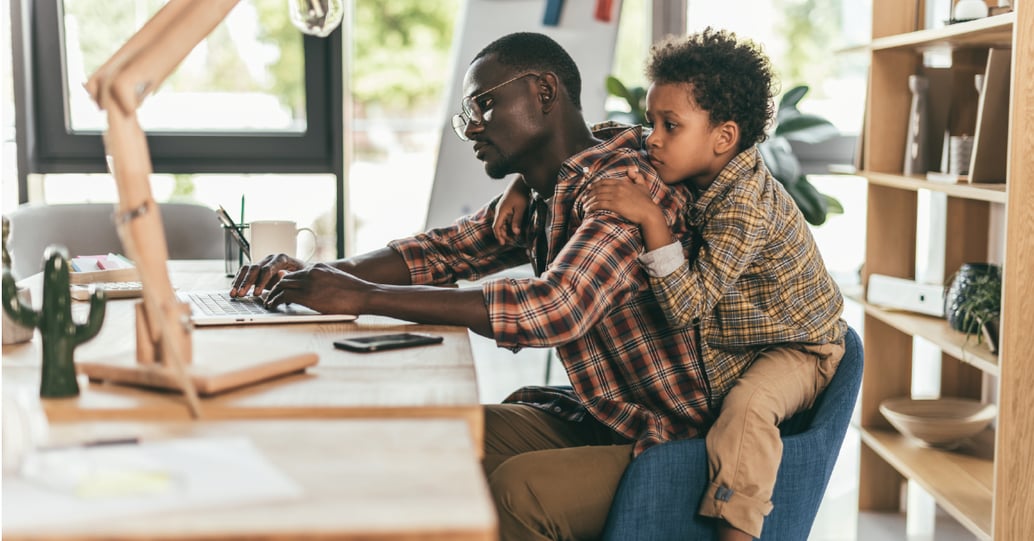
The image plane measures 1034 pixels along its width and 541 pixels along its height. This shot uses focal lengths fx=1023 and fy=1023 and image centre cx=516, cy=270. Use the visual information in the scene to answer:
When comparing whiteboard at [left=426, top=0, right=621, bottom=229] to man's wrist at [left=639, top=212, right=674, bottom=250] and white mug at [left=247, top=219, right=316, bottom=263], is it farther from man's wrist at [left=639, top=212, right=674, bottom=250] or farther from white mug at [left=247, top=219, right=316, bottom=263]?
man's wrist at [left=639, top=212, right=674, bottom=250]

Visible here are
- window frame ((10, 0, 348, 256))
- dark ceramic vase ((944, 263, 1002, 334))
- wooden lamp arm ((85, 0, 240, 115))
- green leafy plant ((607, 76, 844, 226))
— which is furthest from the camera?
window frame ((10, 0, 348, 256))

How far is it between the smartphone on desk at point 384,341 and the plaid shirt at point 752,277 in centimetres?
42

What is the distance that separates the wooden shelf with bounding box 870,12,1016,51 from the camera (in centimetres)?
205

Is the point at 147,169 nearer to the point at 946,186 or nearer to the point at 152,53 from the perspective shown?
the point at 152,53

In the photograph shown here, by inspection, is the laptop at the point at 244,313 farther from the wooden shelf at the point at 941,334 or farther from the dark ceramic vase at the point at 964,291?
the dark ceramic vase at the point at 964,291

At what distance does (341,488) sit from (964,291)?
6.59 ft

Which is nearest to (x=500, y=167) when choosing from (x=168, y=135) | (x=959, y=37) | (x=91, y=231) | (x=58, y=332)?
(x=58, y=332)

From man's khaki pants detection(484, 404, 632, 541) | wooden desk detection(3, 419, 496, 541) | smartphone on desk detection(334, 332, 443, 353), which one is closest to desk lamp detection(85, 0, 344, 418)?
wooden desk detection(3, 419, 496, 541)

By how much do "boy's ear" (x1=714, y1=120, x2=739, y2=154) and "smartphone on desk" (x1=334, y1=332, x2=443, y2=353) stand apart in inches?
24.9

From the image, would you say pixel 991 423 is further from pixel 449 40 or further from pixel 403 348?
pixel 449 40

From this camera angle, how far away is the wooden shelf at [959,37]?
6.73ft

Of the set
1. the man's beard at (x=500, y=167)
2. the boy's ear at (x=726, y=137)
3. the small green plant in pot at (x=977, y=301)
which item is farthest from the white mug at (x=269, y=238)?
the small green plant in pot at (x=977, y=301)

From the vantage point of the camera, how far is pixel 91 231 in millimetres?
2750

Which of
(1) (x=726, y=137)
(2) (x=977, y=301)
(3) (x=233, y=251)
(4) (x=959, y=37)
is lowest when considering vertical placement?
(2) (x=977, y=301)
